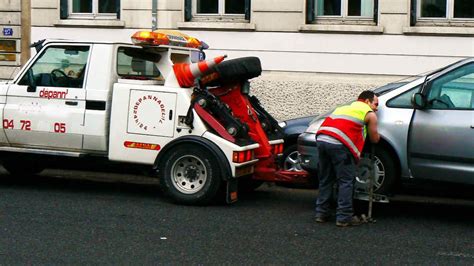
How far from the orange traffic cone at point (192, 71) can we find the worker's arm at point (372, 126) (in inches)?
Result: 77.8

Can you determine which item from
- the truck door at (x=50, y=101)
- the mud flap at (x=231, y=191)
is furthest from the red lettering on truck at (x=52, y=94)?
the mud flap at (x=231, y=191)

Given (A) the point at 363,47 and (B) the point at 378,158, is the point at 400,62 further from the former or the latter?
(B) the point at 378,158

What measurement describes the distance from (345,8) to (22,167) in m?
7.09

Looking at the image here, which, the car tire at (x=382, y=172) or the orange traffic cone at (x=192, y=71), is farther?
the orange traffic cone at (x=192, y=71)

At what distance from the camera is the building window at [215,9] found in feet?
52.0

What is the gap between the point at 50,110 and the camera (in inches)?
388

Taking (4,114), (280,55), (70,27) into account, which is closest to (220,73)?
(4,114)

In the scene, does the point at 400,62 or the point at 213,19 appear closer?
the point at 400,62

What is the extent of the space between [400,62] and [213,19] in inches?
150

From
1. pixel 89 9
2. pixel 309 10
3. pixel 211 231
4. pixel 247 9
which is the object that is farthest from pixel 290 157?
pixel 89 9

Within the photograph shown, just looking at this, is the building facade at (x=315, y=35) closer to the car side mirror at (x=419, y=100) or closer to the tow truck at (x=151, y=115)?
the tow truck at (x=151, y=115)

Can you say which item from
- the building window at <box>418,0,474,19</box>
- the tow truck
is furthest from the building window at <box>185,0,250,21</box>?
the tow truck

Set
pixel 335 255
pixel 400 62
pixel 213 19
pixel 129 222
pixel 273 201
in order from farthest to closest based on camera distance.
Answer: pixel 213 19
pixel 400 62
pixel 273 201
pixel 129 222
pixel 335 255

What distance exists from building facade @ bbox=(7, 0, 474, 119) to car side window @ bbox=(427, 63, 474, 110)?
19.8 ft
